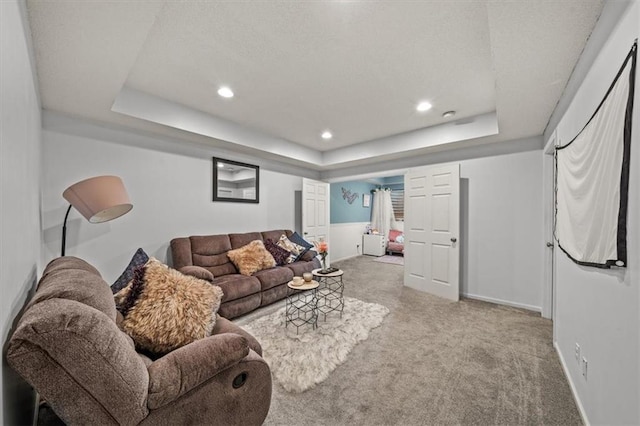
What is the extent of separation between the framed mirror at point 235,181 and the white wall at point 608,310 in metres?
3.90

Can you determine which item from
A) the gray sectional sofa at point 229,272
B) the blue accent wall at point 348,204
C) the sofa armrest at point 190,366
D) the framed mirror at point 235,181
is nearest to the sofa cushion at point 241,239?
the gray sectional sofa at point 229,272

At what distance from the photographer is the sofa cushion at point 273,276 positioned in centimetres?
321

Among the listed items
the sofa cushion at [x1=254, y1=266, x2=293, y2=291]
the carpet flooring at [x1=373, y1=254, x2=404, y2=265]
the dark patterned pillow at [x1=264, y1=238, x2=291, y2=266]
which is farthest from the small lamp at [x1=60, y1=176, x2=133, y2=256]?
the carpet flooring at [x1=373, y1=254, x2=404, y2=265]

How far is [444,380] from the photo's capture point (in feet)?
6.13

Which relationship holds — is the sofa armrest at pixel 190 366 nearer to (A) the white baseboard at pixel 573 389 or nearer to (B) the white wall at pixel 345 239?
(A) the white baseboard at pixel 573 389

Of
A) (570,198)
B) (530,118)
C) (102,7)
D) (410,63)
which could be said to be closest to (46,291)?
(102,7)

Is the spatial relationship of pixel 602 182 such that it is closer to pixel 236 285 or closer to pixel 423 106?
pixel 423 106

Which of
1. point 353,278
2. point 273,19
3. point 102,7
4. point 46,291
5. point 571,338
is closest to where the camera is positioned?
point 46,291

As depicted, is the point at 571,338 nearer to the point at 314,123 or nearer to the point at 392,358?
the point at 392,358

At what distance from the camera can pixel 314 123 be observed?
11.6 ft

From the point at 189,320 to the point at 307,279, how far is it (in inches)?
57.4

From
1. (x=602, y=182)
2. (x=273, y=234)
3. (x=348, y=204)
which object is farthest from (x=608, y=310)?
(x=348, y=204)

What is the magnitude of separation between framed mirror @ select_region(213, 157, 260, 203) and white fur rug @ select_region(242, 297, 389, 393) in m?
1.94

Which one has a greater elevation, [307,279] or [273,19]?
[273,19]
